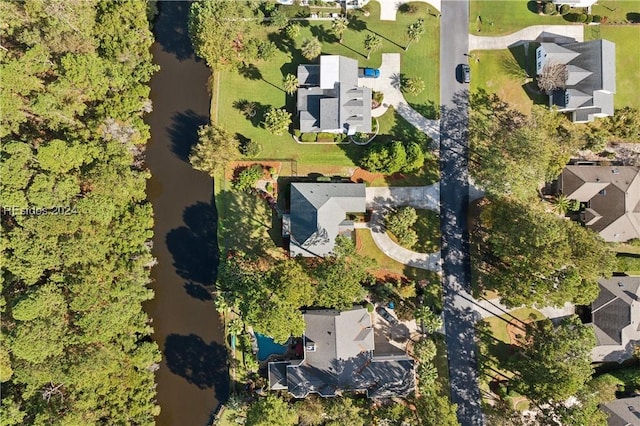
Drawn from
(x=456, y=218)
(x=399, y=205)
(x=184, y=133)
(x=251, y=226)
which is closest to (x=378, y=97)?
(x=399, y=205)

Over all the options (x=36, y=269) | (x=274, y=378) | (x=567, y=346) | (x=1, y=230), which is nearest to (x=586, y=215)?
(x=567, y=346)

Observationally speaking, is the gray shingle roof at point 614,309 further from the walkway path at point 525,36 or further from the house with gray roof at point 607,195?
the walkway path at point 525,36

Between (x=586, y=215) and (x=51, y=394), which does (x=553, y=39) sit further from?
(x=51, y=394)

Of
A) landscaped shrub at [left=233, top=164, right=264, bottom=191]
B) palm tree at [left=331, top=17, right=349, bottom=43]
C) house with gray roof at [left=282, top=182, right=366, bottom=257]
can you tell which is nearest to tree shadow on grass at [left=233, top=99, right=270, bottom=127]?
landscaped shrub at [left=233, top=164, right=264, bottom=191]

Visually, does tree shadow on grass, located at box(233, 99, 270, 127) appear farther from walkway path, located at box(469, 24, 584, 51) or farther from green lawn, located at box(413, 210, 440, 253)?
walkway path, located at box(469, 24, 584, 51)

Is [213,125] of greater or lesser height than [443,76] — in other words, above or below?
below
